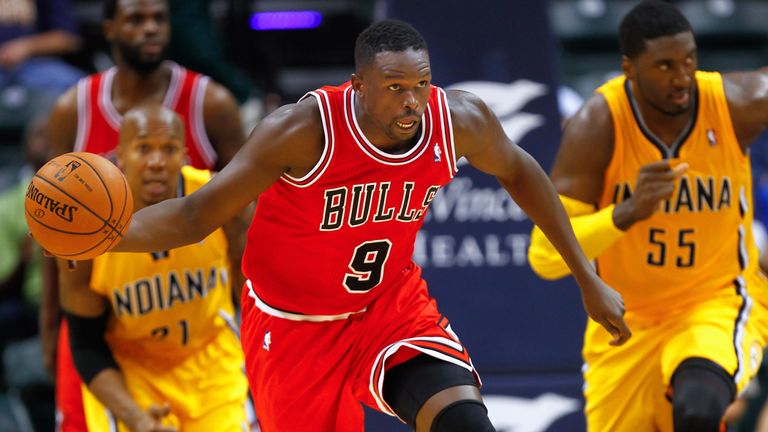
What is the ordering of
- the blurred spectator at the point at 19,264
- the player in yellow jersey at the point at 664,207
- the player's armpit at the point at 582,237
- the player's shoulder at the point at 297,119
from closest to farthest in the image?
the player's shoulder at the point at 297,119 < the player's armpit at the point at 582,237 < the player in yellow jersey at the point at 664,207 < the blurred spectator at the point at 19,264

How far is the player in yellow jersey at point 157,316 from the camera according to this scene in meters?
5.04

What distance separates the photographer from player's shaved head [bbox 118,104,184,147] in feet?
16.7

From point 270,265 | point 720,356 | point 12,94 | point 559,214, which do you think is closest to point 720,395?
point 720,356

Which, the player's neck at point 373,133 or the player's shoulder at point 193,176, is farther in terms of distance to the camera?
the player's shoulder at point 193,176

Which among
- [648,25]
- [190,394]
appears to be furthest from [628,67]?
[190,394]

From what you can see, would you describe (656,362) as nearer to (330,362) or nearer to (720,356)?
(720,356)

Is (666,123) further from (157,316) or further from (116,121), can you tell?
(116,121)

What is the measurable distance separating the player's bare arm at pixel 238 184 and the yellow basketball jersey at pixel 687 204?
1.48m

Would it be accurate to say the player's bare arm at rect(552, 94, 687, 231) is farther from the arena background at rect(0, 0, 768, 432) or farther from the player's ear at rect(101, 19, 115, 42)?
the player's ear at rect(101, 19, 115, 42)

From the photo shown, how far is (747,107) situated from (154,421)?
101 inches

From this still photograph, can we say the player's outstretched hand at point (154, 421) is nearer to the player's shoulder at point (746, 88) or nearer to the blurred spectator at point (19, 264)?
the player's shoulder at point (746, 88)

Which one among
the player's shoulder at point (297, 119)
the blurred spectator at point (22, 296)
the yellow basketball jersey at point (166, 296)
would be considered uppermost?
the player's shoulder at point (297, 119)

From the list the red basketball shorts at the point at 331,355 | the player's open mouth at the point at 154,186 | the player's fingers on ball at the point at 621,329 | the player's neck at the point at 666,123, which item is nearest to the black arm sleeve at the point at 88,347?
the player's open mouth at the point at 154,186

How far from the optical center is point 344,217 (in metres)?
4.19
